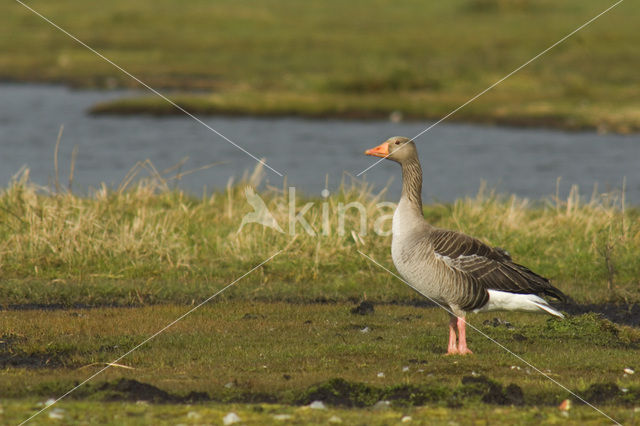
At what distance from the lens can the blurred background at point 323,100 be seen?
37094 millimetres

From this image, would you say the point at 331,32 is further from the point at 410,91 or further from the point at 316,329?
the point at 316,329

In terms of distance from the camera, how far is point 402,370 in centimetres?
1073

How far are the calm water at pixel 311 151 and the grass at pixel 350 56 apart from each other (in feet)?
4.66

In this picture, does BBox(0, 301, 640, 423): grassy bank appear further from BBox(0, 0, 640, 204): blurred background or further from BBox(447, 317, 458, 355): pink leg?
BBox(0, 0, 640, 204): blurred background

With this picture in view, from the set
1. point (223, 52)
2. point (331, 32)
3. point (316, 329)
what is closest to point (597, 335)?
point (316, 329)

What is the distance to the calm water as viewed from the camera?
3434 cm

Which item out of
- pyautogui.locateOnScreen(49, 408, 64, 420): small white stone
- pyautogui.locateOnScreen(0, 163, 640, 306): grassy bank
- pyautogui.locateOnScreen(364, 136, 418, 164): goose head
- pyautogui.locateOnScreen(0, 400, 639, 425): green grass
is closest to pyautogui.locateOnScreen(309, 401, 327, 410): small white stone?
pyautogui.locateOnScreen(0, 400, 639, 425): green grass

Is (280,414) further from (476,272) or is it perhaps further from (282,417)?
(476,272)

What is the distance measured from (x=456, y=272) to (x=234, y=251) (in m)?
6.85

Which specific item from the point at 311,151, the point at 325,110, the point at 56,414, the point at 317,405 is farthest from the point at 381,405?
the point at 325,110

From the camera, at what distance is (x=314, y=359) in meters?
11.2

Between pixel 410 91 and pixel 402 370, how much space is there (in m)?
40.5

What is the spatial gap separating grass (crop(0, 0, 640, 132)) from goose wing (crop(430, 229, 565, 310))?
33.6m

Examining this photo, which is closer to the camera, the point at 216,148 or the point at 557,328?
the point at 557,328
